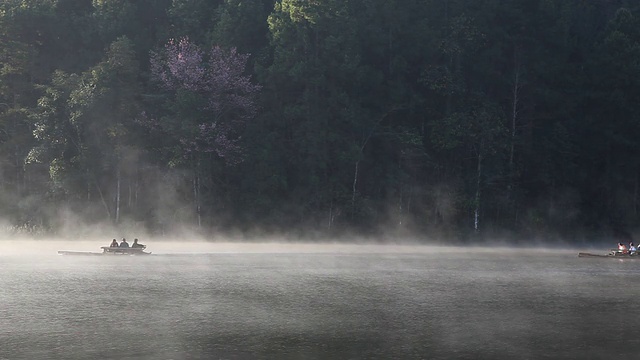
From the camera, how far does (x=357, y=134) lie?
221 feet

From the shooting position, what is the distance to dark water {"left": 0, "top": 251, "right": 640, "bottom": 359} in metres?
26.7

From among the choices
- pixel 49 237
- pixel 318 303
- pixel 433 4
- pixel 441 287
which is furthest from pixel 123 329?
pixel 433 4

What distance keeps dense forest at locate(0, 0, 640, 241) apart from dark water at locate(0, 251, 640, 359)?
1557cm

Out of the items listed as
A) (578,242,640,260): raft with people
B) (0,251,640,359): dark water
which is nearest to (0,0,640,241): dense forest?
(578,242,640,260): raft with people

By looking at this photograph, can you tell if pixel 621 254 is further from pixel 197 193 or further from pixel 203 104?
pixel 203 104

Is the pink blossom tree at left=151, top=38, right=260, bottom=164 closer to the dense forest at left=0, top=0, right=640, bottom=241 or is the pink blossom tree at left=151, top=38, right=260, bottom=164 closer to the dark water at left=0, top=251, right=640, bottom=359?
the dense forest at left=0, top=0, right=640, bottom=241

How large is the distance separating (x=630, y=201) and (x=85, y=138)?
4895 cm

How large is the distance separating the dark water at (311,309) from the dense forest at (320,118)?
15.6 meters

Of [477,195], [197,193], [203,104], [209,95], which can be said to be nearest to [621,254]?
[477,195]

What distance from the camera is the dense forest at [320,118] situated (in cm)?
6531

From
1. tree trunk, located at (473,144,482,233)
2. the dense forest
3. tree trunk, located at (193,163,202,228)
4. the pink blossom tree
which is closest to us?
the pink blossom tree

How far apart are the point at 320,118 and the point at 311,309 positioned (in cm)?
3422

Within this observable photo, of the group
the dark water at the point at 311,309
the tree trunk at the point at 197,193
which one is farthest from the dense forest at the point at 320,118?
the dark water at the point at 311,309

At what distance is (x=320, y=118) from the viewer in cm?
6606
